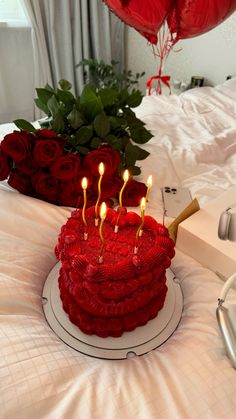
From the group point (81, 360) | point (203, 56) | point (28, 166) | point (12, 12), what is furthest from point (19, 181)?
point (12, 12)

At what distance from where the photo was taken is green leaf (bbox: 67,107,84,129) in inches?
32.0

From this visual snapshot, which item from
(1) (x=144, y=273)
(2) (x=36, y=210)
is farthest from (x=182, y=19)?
(1) (x=144, y=273)

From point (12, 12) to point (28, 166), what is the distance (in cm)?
215

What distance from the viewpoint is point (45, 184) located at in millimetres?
799

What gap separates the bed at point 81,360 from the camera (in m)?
0.45

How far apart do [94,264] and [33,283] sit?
197mm

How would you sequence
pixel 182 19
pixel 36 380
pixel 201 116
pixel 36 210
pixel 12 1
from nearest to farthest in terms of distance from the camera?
pixel 36 380 → pixel 36 210 → pixel 182 19 → pixel 201 116 → pixel 12 1

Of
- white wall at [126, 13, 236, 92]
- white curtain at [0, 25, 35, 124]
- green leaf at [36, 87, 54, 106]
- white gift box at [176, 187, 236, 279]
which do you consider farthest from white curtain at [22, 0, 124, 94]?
white gift box at [176, 187, 236, 279]

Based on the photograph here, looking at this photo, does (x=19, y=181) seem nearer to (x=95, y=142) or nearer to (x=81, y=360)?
(x=95, y=142)

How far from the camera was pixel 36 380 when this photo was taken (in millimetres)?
467

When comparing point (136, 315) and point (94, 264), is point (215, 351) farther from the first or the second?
point (94, 264)

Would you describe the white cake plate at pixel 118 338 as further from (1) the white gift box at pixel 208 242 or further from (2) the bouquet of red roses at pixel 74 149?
(2) the bouquet of red roses at pixel 74 149

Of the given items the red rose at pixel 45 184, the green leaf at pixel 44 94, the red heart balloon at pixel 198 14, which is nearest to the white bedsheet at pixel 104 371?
the red rose at pixel 45 184

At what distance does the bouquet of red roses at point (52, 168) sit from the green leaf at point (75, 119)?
0.06m
